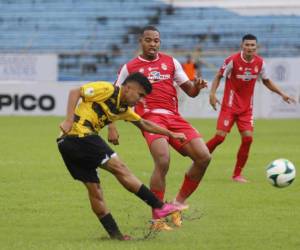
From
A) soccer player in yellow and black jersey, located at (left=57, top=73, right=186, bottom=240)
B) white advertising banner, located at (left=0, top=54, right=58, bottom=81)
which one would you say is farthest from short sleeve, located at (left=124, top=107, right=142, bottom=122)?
white advertising banner, located at (left=0, top=54, right=58, bottom=81)

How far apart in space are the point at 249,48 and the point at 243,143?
1.46 metres

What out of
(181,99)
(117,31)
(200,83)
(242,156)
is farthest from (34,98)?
(200,83)

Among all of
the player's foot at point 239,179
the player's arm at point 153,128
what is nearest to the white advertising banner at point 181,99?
the player's foot at point 239,179

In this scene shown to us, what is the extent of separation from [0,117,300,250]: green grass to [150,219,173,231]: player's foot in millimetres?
130

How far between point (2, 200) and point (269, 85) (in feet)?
15.3

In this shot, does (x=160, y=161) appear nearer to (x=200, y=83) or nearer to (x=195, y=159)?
(x=195, y=159)

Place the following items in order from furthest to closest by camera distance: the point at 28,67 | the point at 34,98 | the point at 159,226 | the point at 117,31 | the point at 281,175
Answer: the point at 117,31 < the point at 28,67 < the point at 34,98 < the point at 281,175 < the point at 159,226

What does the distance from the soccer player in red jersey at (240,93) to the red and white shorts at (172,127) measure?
3.94 m

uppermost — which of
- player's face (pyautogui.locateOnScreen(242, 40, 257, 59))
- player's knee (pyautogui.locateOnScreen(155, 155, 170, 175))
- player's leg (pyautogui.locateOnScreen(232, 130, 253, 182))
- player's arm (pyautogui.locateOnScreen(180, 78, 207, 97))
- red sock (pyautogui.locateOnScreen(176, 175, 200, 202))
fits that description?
player's arm (pyautogui.locateOnScreen(180, 78, 207, 97))

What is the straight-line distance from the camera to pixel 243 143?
44.8 feet

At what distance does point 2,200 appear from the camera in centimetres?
1091

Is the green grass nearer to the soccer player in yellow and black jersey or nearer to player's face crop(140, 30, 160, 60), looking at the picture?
the soccer player in yellow and black jersey

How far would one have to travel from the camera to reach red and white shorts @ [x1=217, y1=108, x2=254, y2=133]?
13.7 metres

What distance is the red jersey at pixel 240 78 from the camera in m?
13.6
